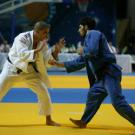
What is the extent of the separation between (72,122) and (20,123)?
3.01ft

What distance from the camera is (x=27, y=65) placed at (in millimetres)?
7176

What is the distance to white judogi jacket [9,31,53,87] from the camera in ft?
22.9

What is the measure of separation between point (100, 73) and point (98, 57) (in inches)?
11.7

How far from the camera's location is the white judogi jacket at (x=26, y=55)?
275 inches

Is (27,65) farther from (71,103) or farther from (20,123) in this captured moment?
(71,103)

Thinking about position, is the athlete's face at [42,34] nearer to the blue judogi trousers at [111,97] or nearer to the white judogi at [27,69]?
the white judogi at [27,69]

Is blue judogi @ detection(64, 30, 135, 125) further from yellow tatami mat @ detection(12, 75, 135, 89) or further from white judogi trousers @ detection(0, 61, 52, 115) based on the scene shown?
yellow tatami mat @ detection(12, 75, 135, 89)

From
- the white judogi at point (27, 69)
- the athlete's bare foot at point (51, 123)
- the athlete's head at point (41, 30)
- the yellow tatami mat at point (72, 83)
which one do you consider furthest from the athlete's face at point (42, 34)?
the yellow tatami mat at point (72, 83)

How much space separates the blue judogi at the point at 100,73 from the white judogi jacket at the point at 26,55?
0.41 meters

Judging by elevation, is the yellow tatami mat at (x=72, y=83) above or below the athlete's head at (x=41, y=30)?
below

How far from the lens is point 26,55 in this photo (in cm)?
694

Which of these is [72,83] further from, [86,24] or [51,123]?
[86,24]

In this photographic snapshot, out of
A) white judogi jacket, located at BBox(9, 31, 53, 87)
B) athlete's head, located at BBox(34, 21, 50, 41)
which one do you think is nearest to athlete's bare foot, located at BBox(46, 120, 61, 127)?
white judogi jacket, located at BBox(9, 31, 53, 87)

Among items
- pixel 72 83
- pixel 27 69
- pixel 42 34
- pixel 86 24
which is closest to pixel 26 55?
pixel 27 69
